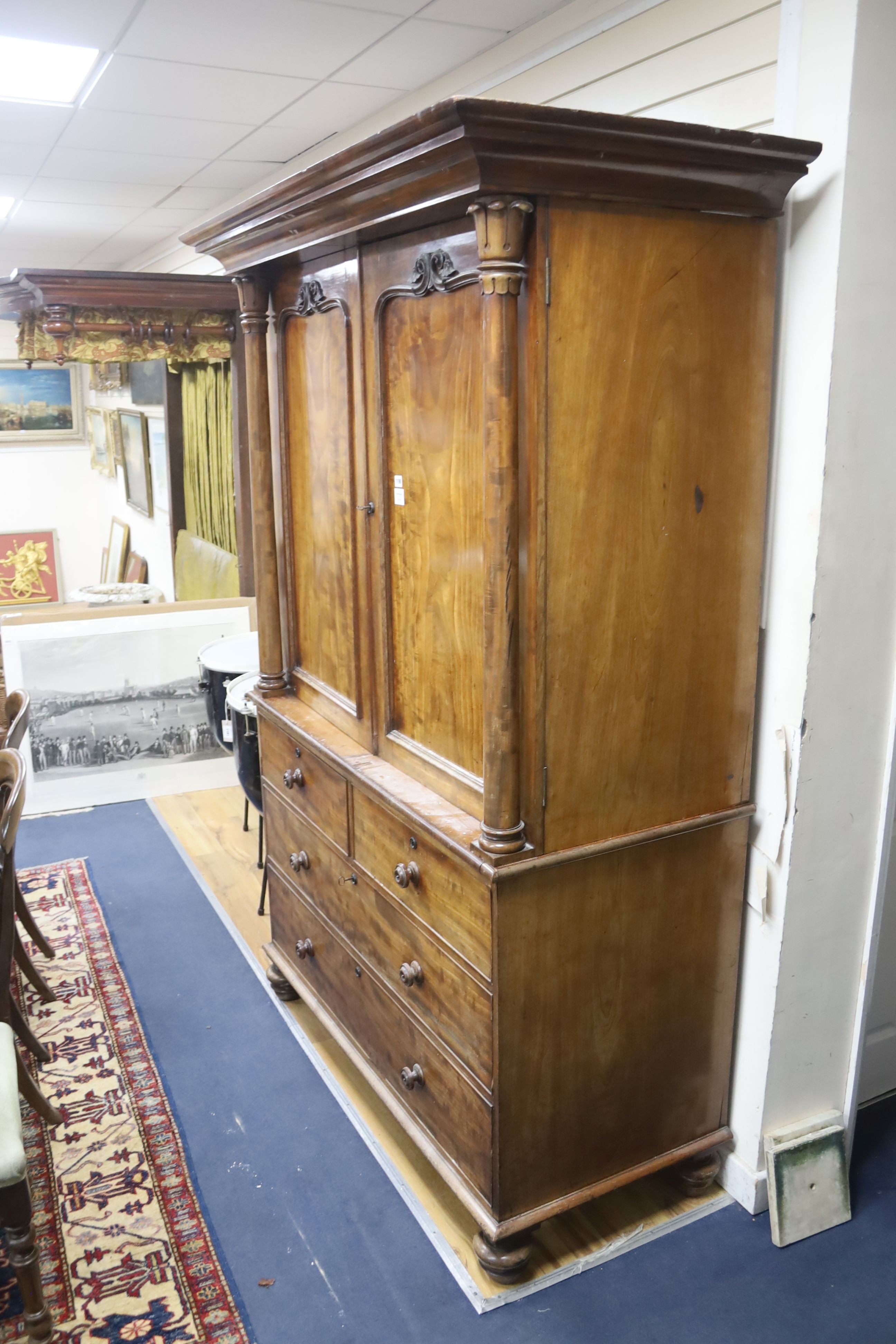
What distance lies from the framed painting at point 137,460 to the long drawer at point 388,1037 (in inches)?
184

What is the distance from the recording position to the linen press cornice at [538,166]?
1552 millimetres

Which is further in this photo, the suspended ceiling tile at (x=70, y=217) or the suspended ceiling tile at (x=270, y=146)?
the suspended ceiling tile at (x=70, y=217)

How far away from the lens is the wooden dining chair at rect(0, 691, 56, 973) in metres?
2.95

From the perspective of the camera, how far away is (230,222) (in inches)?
98.0

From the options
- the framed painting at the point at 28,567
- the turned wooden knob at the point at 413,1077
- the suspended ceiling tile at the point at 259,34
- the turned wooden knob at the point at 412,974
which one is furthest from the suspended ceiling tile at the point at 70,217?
the turned wooden knob at the point at 413,1077

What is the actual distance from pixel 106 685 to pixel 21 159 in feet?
7.11

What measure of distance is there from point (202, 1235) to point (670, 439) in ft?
6.41

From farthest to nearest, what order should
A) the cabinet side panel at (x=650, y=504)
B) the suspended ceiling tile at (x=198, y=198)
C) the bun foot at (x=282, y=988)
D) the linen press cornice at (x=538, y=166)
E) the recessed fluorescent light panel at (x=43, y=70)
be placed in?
the suspended ceiling tile at (x=198, y=198) → the bun foot at (x=282, y=988) → the recessed fluorescent light panel at (x=43, y=70) → the cabinet side panel at (x=650, y=504) → the linen press cornice at (x=538, y=166)

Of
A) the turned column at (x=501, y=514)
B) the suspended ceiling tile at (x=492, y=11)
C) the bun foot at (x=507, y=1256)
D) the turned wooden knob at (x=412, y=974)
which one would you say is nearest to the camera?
the turned column at (x=501, y=514)

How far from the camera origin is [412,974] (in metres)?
2.29

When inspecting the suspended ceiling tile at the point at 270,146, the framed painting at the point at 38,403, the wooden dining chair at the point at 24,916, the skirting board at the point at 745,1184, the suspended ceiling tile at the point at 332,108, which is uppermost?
the suspended ceiling tile at the point at 270,146

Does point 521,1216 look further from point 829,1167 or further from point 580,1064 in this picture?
point 829,1167

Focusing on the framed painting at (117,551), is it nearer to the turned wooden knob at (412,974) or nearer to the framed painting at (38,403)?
the framed painting at (38,403)

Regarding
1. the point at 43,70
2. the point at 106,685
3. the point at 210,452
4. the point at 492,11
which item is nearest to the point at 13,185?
the point at 210,452
